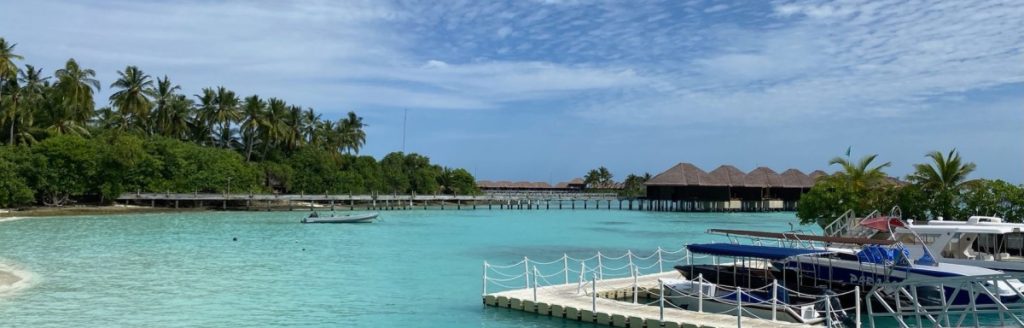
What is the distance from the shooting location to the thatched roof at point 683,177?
79625 mm

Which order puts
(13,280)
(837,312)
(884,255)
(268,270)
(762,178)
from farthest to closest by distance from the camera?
(762,178) → (268,270) → (13,280) → (884,255) → (837,312)

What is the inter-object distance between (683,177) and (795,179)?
1342cm

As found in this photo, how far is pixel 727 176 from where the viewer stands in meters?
81.8

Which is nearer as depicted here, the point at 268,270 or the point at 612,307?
the point at 612,307

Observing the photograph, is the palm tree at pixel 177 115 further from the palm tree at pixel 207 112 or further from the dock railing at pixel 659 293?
the dock railing at pixel 659 293

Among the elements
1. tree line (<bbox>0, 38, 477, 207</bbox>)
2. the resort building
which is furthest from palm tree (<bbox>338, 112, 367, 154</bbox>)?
the resort building

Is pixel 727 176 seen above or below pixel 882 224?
above

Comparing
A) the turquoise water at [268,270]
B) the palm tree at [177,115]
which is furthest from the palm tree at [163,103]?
the turquoise water at [268,270]

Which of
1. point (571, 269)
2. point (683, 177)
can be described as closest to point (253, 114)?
point (683, 177)

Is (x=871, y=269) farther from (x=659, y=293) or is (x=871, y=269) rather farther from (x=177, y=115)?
(x=177, y=115)

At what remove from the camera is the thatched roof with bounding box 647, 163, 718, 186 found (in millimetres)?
79625

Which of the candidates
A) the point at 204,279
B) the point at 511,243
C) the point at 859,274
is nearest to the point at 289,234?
the point at 511,243

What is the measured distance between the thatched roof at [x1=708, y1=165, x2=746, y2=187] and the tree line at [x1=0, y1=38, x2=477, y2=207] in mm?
37214

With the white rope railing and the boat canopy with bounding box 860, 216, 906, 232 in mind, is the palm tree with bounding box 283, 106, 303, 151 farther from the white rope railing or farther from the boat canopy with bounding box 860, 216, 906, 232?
the boat canopy with bounding box 860, 216, 906, 232
